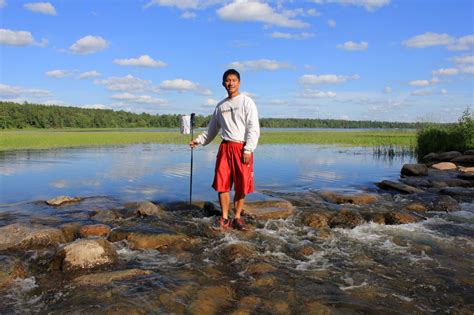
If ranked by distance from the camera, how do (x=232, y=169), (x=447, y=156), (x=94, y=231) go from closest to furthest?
(x=232, y=169), (x=94, y=231), (x=447, y=156)

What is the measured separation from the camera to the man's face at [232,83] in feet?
20.7

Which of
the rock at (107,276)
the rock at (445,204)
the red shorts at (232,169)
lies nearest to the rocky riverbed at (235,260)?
the rock at (107,276)

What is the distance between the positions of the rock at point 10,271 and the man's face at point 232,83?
408cm

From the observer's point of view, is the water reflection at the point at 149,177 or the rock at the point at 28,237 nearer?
the rock at the point at 28,237

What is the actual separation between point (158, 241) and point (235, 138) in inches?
86.0

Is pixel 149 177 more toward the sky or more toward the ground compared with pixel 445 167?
more toward the ground

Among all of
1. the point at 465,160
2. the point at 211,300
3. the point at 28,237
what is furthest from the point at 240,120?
the point at 465,160

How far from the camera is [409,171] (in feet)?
52.6

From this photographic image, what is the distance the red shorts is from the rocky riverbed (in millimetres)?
Result: 864

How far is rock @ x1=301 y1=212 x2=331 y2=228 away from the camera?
7.70 m

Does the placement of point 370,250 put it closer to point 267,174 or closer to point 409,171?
point 267,174

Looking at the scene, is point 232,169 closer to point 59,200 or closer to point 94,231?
point 94,231

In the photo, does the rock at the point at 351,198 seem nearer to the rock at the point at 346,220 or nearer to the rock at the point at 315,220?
the rock at the point at 346,220

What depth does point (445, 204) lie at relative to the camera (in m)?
9.64
